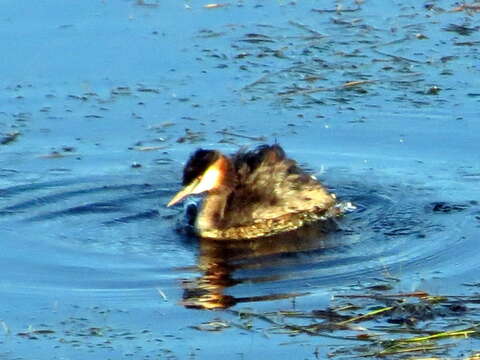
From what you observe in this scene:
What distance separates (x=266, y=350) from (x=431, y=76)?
5646 millimetres

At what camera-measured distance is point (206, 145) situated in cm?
1227

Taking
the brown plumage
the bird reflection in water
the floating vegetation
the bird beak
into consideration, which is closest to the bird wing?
the brown plumage

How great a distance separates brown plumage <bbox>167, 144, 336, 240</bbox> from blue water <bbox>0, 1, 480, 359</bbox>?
245 mm

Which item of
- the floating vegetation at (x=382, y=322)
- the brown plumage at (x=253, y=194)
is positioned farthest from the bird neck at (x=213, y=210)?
the floating vegetation at (x=382, y=322)

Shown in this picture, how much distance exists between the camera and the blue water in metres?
9.20

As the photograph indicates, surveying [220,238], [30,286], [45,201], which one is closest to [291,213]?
[220,238]

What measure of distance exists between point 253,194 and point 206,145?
3.02 feet

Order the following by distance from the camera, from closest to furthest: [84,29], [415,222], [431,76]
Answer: [415,222] < [431,76] < [84,29]

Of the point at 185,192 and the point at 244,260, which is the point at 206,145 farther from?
the point at 244,260

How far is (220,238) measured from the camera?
36.6 ft

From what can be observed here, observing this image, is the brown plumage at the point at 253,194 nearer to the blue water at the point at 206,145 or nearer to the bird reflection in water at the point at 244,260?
the bird reflection in water at the point at 244,260

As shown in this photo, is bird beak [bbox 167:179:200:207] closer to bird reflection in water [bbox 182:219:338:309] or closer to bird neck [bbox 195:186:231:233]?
bird neck [bbox 195:186:231:233]

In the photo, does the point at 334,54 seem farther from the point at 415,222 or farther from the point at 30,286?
the point at 30,286

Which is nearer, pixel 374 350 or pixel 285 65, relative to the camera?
pixel 374 350
